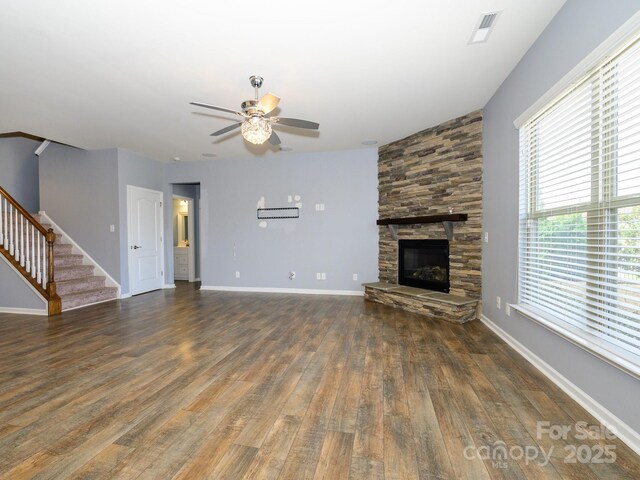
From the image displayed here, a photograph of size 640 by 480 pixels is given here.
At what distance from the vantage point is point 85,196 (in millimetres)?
6113

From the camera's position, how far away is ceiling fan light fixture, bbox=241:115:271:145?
2893 millimetres

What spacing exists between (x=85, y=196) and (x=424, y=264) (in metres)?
6.30

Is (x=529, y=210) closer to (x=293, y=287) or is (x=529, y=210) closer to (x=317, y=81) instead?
(x=317, y=81)

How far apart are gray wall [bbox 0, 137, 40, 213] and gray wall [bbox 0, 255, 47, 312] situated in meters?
2.72

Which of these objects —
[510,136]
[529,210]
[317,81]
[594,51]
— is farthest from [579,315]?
[317,81]

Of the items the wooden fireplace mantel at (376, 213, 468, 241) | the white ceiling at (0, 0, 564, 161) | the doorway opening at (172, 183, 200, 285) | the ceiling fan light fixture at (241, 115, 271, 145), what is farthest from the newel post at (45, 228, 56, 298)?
the wooden fireplace mantel at (376, 213, 468, 241)

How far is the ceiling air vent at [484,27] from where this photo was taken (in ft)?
7.92

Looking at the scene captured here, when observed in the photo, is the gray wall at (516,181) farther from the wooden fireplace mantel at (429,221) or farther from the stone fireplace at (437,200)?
the wooden fireplace mantel at (429,221)

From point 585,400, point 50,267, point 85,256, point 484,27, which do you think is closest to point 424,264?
point 585,400

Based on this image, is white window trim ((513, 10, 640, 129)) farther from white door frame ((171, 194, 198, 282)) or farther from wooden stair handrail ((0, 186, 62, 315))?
white door frame ((171, 194, 198, 282))

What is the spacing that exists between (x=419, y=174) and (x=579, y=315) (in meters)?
3.29

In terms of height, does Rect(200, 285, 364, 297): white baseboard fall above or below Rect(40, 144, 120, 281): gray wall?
below

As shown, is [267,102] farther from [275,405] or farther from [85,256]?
[85,256]

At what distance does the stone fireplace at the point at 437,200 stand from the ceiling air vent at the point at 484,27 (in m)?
1.69
